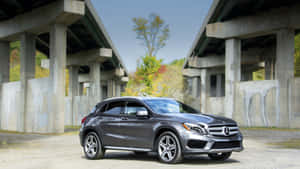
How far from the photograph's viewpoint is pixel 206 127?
895cm

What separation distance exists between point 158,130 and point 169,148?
48cm

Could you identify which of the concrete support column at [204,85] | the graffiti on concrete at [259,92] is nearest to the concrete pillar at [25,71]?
the graffiti on concrete at [259,92]

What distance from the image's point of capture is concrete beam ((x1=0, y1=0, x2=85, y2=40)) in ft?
81.8

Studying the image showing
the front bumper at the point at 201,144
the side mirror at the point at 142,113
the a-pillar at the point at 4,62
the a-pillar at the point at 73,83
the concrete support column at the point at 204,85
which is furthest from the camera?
the concrete support column at the point at 204,85

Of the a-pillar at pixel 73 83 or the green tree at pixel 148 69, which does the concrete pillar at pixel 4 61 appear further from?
the a-pillar at pixel 73 83

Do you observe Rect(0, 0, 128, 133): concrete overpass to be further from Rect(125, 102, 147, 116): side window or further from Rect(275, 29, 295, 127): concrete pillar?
Rect(125, 102, 147, 116): side window

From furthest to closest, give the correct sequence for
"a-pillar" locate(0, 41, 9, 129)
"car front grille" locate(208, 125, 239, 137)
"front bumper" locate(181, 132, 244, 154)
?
"a-pillar" locate(0, 41, 9, 129) → "car front grille" locate(208, 125, 239, 137) → "front bumper" locate(181, 132, 244, 154)

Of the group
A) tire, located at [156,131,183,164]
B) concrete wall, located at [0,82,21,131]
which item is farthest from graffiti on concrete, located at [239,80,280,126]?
tire, located at [156,131,183,164]

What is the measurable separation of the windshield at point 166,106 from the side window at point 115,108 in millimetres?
778

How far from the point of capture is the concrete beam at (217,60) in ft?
149

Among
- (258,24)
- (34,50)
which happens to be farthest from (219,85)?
(34,50)

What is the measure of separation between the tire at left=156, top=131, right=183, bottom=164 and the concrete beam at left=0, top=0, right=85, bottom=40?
16766mm

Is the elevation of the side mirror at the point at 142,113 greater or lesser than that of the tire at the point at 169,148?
greater

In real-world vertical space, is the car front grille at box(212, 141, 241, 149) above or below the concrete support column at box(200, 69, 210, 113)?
below
